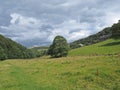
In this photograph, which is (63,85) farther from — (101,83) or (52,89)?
(101,83)

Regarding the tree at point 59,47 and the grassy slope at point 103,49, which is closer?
the grassy slope at point 103,49

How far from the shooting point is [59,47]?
338ft

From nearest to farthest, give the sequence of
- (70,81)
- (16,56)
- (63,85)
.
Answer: (63,85), (70,81), (16,56)

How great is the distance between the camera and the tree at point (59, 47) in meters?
103

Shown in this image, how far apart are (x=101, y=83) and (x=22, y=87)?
7049 mm

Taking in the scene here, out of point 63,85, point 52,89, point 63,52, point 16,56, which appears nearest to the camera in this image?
point 52,89

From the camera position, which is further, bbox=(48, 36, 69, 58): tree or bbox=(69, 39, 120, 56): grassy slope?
bbox=(48, 36, 69, 58): tree

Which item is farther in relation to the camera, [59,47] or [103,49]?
[59,47]

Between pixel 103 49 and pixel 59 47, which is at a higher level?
pixel 59 47

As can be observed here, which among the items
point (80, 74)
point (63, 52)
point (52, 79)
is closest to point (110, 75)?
point (80, 74)

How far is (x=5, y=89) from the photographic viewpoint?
25.8m

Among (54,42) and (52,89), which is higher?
(54,42)

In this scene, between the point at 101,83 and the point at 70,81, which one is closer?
the point at 101,83

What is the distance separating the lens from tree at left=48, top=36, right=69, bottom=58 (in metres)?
103
